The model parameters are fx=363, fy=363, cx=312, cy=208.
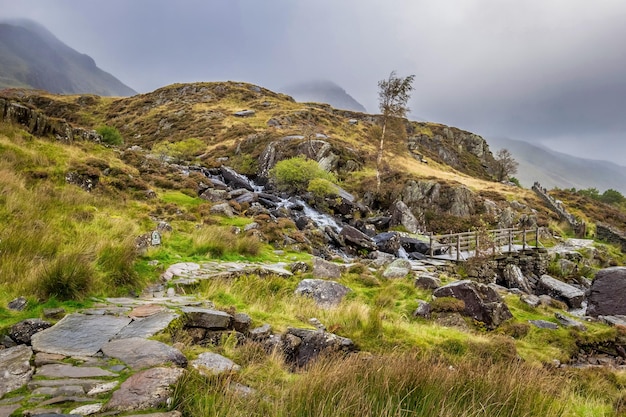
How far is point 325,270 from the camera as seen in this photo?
11.5m

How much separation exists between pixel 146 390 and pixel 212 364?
1.04 meters

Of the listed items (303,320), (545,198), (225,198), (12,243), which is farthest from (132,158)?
(545,198)

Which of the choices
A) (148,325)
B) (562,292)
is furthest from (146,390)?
(562,292)

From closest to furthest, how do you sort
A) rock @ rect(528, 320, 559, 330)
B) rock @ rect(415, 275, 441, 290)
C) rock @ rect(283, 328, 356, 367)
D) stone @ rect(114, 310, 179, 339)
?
stone @ rect(114, 310, 179, 339) < rock @ rect(283, 328, 356, 367) < rock @ rect(528, 320, 559, 330) < rock @ rect(415, 275, 441, 290)

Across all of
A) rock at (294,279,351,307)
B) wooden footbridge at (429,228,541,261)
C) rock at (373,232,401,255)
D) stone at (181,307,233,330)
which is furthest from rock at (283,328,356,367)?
rock at (373,232,401,255)

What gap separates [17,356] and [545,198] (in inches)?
1781

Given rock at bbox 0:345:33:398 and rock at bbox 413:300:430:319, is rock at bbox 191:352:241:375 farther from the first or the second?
rock at bbox 413:300:430:319

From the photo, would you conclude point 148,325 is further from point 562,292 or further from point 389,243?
point 389,243

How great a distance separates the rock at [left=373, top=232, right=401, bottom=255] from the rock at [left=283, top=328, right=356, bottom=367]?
1432 centimetres

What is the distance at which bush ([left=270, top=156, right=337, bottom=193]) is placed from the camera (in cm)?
3058

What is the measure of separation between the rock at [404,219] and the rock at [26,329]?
76.8 feet

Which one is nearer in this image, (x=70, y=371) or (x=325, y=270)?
(x=70, y=371)

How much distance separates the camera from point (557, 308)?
41.4 ft

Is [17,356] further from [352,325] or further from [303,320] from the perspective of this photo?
[352,325]
